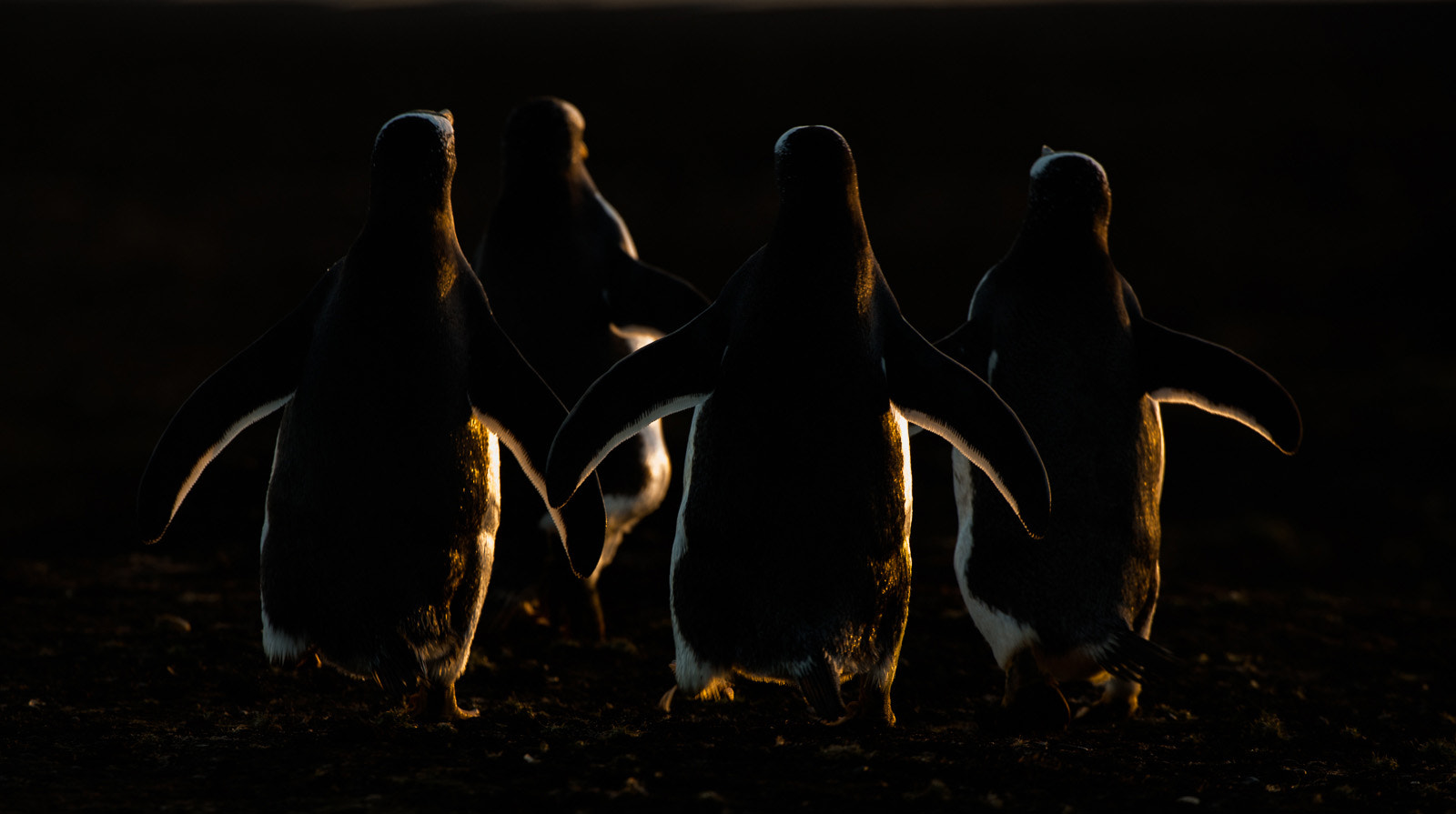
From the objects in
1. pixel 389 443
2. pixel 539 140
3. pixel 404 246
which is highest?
pixel 539 140

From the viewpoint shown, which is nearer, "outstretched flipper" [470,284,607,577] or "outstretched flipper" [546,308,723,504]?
"outstretched flipper" [546,308,723,504]

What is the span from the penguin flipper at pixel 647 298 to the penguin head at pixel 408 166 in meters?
1.15

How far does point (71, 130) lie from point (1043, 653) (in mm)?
30590

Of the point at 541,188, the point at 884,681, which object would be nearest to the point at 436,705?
the point at 884,681

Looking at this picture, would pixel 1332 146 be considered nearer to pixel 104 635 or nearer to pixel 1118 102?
pixel 1118 102

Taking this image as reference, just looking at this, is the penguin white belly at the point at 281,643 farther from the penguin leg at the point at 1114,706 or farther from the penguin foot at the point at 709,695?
the penguin leg at the point at 1114,706

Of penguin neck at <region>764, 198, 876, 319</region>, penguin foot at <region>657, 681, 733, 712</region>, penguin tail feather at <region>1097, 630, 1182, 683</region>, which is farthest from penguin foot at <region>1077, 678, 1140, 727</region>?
penguin neck at <region>764, 198, 876, 319</region>

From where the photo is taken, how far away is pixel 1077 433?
357 centimetres

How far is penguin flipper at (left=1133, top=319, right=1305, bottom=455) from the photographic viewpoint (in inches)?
145

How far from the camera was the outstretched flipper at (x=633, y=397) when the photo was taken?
3.09 m

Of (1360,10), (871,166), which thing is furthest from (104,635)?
(1360,10)

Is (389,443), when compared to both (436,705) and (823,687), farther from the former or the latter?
(823,687)

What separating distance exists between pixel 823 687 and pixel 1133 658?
906 mm

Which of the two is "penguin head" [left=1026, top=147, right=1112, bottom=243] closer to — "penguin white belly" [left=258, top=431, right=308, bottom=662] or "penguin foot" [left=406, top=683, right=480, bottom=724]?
"penguin foot" [left=406, top=683, right=480, bottom=724]
